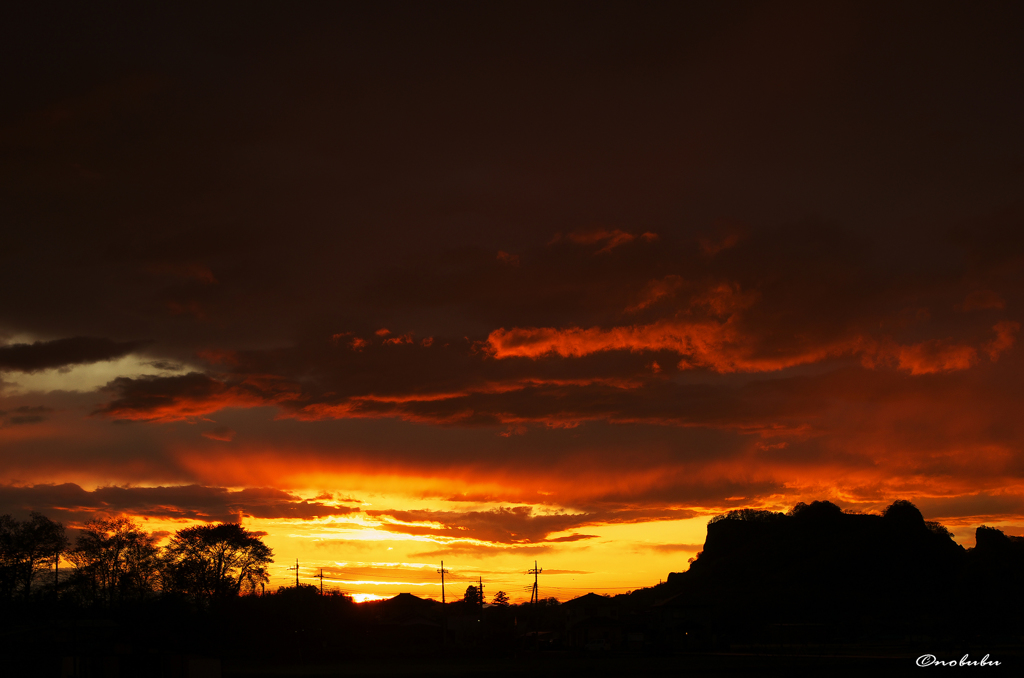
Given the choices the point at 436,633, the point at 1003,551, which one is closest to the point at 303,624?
the point at 436,633

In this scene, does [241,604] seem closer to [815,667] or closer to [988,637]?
[815,667]

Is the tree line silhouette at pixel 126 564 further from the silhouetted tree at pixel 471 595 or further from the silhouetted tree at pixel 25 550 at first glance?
the silhouetted tree at pixel 471 595

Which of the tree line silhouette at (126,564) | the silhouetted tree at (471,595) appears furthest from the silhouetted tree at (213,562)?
the silhouetted tree at (471,595)

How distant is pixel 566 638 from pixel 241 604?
53224mm

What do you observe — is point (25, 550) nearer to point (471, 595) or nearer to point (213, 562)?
point (213, 562)

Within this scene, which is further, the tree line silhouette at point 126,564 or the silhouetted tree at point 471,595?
the silhouetted tree at point 471,595

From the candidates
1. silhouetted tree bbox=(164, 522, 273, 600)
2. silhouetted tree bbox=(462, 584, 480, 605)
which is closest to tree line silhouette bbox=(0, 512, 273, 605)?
silhouetted tree bbox=(164, 522, 273, 600)

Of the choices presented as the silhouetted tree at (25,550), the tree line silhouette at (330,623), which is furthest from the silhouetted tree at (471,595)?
the silhouetted tree at (25,550)

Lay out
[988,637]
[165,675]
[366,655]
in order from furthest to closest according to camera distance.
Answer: [366,655] → [988,637] → [165,675]

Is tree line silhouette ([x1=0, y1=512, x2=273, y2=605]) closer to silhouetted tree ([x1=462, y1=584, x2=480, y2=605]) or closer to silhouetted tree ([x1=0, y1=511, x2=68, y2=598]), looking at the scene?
silhouetted tree ([x1=0, y1=511, x2=68, y2=598])

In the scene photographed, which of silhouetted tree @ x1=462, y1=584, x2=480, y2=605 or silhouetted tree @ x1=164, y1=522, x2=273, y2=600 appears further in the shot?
silhouetted tree @ x1=462, y1=584, x2=480, y2=605

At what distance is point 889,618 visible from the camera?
151500 mm

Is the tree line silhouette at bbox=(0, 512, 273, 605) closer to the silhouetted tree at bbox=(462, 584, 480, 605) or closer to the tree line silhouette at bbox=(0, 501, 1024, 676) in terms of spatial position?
the tree line silhouette at bbox=(0, 501, 1024, 676)

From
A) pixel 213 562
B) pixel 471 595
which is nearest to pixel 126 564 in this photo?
pixel 213 562
